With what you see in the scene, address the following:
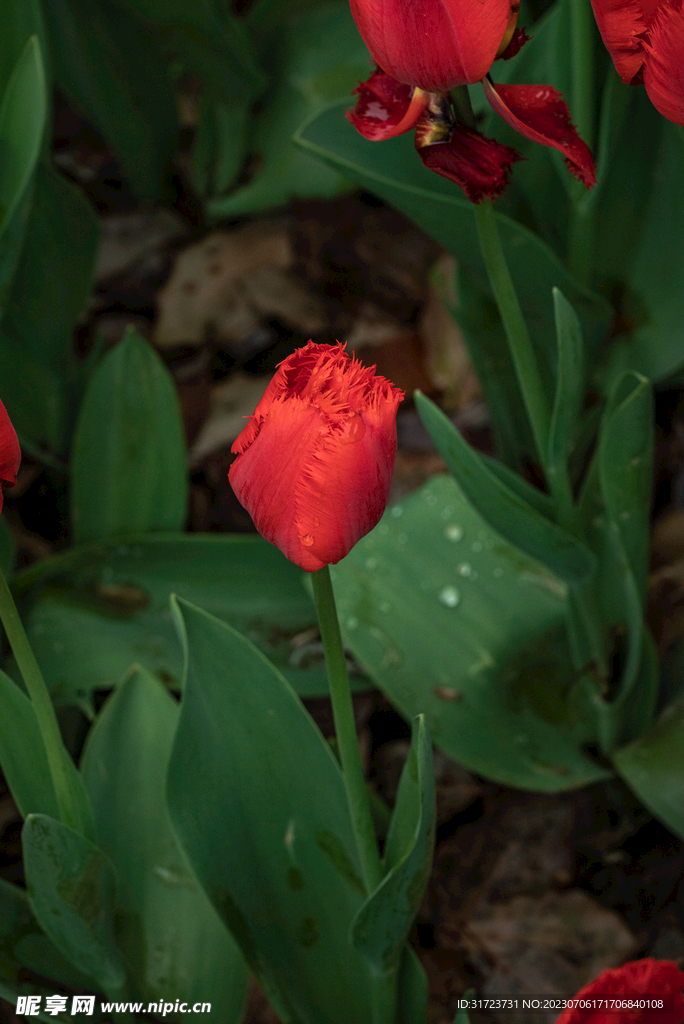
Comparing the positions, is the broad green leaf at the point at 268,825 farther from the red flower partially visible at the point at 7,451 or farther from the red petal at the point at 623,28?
the red petal at the point at 623,28

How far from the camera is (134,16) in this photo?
45.9 inches

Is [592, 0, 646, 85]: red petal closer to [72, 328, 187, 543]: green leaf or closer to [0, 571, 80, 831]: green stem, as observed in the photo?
[0, 571, 80, 831]: green stem

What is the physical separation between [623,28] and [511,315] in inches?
7.7

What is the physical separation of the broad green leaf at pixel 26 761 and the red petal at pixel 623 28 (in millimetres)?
509

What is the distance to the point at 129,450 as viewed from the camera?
1.01 m

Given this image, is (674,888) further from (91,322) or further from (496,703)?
(91,322)

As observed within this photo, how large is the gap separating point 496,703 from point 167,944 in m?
0.37

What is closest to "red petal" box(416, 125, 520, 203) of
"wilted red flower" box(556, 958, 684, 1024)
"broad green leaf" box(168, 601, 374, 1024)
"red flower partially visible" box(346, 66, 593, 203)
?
"red flower partially visible" box(346, 66, 593, 203)

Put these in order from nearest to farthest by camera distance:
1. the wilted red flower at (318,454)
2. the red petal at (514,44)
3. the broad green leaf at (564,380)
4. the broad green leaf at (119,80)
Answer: the wilted red flower at (318,454) → the red petal at (514,44) → the broad green leaf at (564,380) → the broad green leaf at (119,80)

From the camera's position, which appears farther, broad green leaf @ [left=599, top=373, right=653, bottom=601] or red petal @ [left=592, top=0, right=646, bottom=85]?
broad green leaf @ [left=599, top=373, right=653, bottom=601]

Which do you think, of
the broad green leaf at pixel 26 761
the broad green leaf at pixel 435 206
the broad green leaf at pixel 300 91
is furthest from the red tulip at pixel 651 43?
the broad green leaf at pixel 300 91

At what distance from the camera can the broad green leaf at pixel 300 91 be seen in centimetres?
120

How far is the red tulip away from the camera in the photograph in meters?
0.42

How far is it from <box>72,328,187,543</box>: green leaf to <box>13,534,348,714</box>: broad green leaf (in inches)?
2.5
